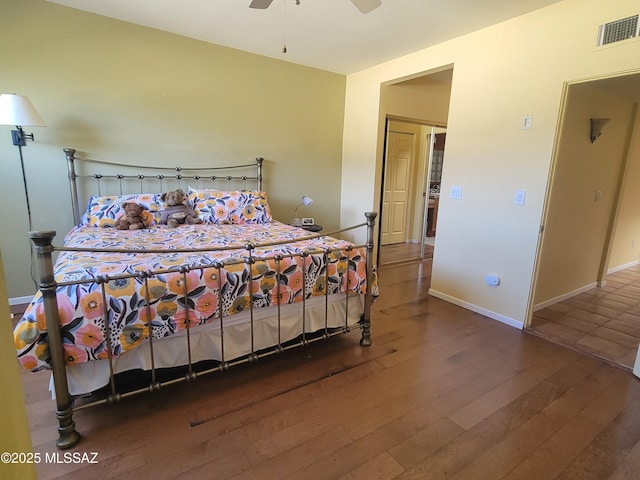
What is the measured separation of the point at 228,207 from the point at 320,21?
1.92m

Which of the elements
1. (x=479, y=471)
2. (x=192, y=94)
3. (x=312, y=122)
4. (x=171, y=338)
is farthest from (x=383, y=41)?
(x=479, y=471)

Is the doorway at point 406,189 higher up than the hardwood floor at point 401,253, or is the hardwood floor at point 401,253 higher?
the doorway at point 406,189

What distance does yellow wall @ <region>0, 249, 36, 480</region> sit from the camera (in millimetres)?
744

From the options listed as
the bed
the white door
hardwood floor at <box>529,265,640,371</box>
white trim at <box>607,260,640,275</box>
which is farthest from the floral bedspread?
white trim at <box>607,260,640,275</box>

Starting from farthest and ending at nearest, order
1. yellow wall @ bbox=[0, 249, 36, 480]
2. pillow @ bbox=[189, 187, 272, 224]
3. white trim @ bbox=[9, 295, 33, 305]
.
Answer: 1. pillow @ bbox=[189, 187, 272, 224]
2. white trim @ bbox=[9, 295, 33, 305]
3. yellow wall @ bbox=[0, 249, 36, 480]

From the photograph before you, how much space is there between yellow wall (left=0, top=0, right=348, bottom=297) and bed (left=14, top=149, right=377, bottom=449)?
0.28 meters

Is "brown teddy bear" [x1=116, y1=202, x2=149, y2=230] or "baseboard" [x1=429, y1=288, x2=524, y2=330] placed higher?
"brown teddy bear" [x1=116, y1=202, x2=149, y2=230]

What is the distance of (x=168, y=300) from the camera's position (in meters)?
1.81

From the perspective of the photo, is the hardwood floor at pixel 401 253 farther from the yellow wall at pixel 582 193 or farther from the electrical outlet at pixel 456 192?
the yellow wall at pixel 582 193

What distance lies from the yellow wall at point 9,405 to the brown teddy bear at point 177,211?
2.36 metres

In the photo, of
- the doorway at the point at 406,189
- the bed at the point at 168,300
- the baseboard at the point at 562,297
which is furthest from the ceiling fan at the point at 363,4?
the doorway at the point at 406,189

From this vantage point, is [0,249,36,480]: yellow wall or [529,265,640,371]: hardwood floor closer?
[0,249,36,480]: yellow wall

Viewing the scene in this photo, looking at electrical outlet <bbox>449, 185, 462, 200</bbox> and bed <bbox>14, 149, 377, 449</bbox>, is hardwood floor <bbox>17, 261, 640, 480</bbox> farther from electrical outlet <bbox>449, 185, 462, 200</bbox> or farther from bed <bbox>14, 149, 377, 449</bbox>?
electrical outlet <bbox>449, 185, 462, 200</bbox>

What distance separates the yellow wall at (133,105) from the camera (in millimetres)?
2930
